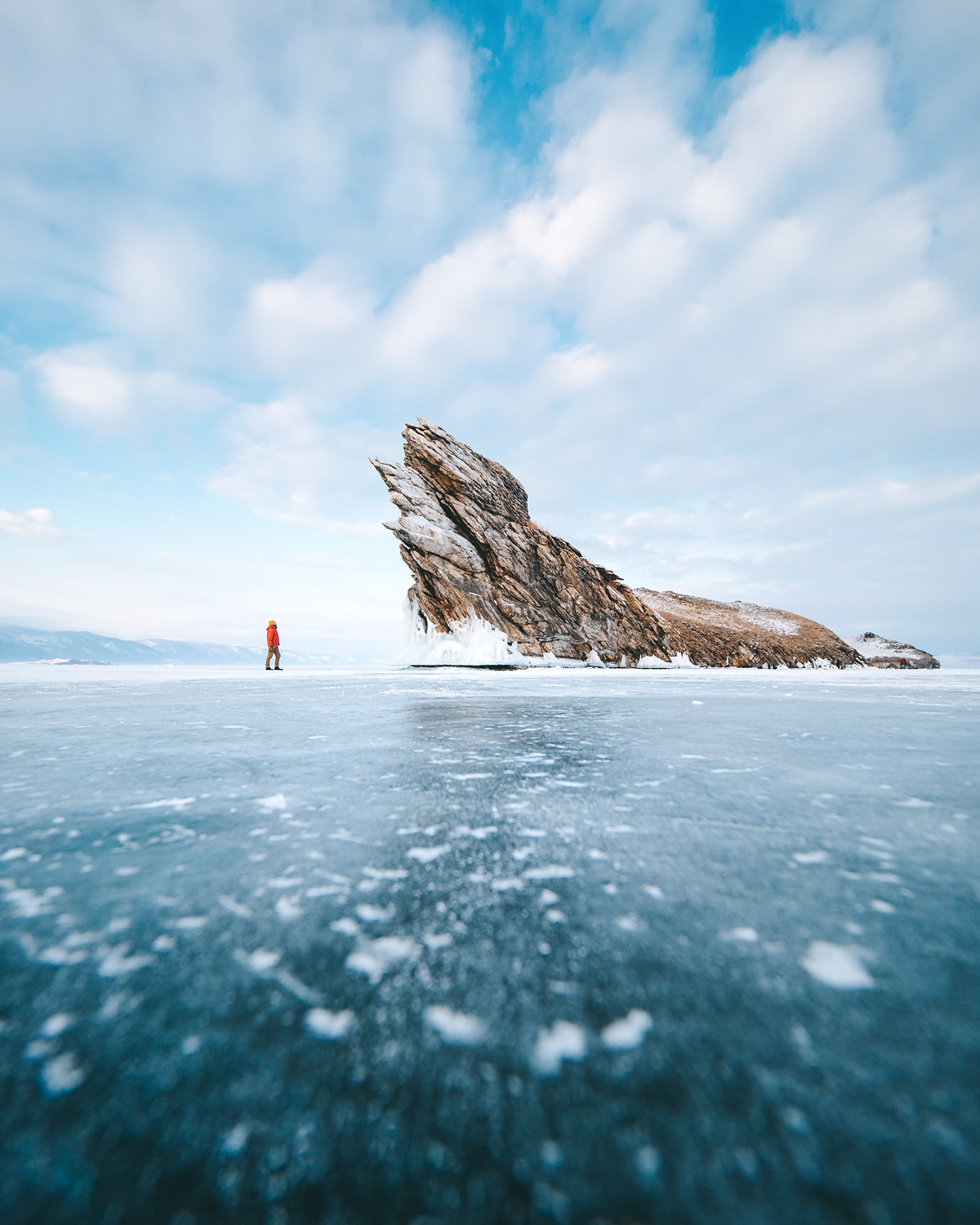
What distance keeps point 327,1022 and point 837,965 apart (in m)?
1.34

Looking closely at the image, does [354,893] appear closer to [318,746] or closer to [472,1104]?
[472,1104]

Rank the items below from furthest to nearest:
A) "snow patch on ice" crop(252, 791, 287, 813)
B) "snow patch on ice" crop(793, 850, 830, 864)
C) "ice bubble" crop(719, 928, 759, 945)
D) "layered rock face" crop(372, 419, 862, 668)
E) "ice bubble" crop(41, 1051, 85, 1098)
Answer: "layered rock face" crop(372, 419, 862, 668) → "snow patch on ice" crop(252, 791, 287, 813) → "snow patch on ice" crop(793, 850, 830, 864) → "ice bubble" crop(719, 928, 759, 945) → "ice bubble" crop(41, 1051, 85, 1098)

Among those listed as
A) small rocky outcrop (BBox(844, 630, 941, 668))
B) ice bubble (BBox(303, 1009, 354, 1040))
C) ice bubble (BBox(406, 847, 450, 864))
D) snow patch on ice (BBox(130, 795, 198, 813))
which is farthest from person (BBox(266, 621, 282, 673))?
small rocky outcrop (BBox(844, 630, 941, 668))

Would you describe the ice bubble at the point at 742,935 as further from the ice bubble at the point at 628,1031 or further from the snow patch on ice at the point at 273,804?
the snow patch on ice at the point at 273,804

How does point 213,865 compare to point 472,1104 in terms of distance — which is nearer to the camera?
point 472,1104

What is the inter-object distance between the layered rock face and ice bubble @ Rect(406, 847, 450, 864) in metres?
22.8

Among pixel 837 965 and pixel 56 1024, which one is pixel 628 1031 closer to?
pixel 837 965

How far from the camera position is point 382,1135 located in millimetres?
910

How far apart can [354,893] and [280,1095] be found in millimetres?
835

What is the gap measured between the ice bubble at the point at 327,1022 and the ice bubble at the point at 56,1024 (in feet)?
1.76

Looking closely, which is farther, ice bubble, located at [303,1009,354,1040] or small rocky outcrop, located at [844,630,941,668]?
small rocky outcrop, located at [844,630,941,668]

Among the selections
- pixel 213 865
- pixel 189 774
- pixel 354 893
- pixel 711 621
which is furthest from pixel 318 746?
pixel 711 621

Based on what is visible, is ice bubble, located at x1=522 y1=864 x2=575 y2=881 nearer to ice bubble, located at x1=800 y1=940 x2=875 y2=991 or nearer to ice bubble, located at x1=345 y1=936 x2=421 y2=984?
ice bubble, located at x1=345 y1=936 x2=421 y2=984

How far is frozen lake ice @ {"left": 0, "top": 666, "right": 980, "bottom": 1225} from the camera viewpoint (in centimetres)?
84
